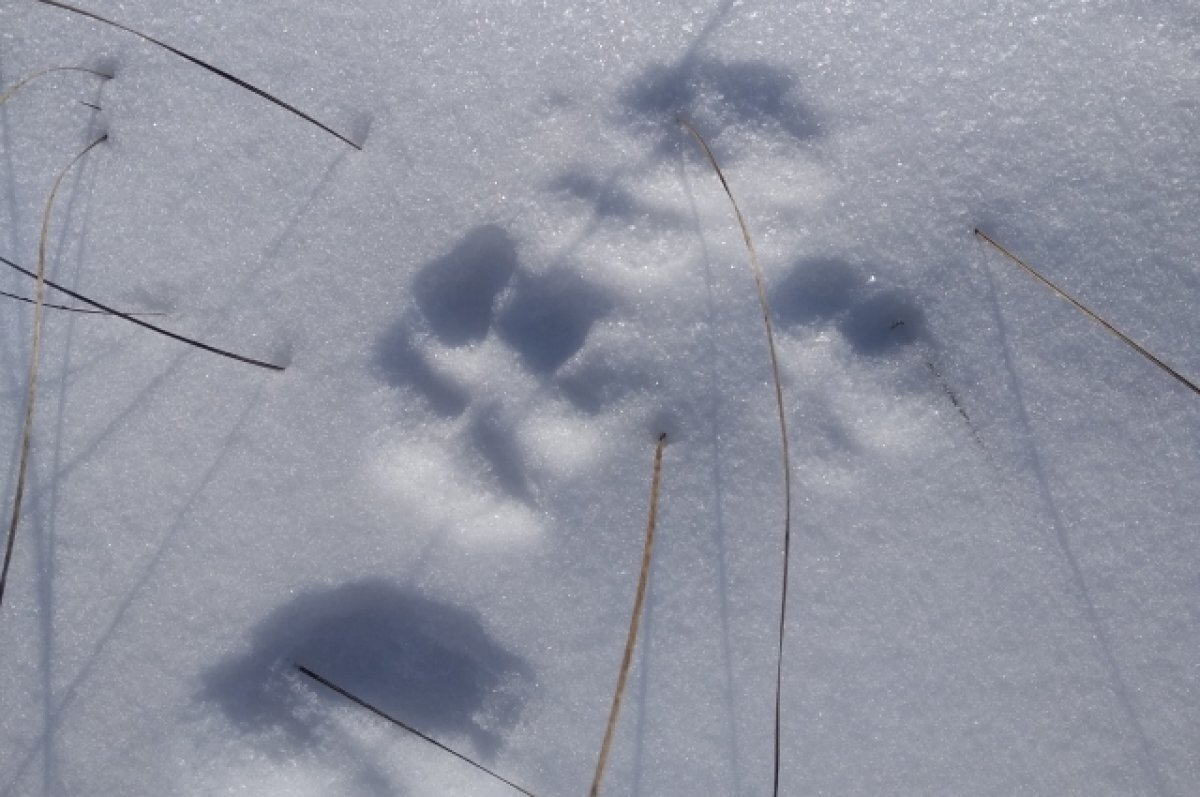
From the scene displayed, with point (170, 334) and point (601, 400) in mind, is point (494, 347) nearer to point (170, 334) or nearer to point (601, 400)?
point (601, 400)

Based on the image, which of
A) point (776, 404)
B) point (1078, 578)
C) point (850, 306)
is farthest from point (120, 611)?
point (1078, 578)

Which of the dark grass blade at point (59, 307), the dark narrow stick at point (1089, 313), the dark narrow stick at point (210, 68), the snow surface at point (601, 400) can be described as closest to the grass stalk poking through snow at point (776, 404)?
the snow surface at point (601, 400)

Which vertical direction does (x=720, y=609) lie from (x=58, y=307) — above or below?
above

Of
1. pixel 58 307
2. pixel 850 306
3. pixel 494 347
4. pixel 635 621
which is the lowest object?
pixel 58 307

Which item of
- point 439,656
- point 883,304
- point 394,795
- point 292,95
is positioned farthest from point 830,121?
point 394,795

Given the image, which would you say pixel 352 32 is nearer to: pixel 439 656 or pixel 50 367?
pixel 50 367
